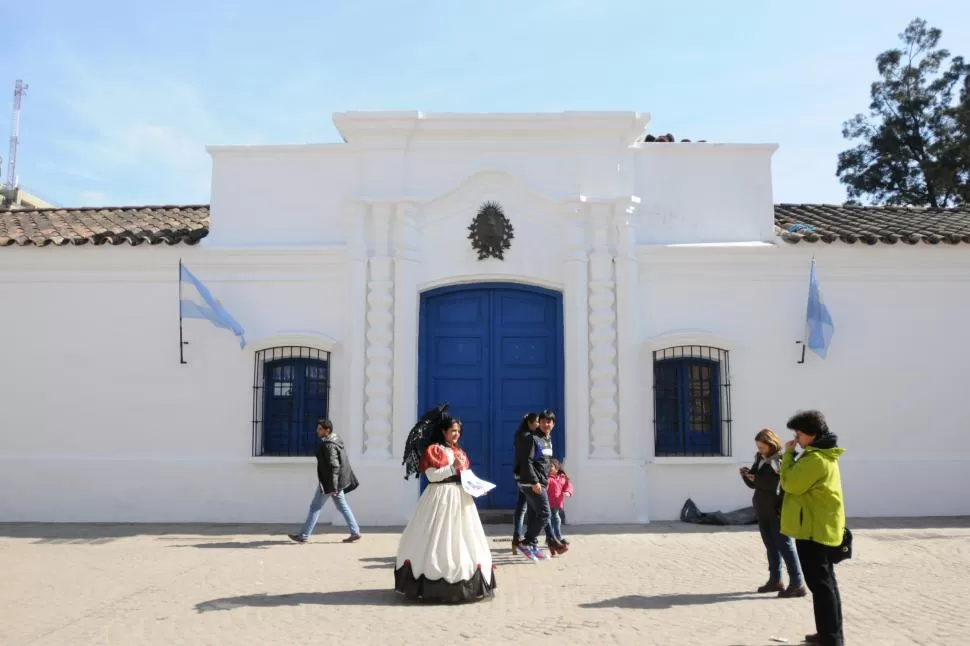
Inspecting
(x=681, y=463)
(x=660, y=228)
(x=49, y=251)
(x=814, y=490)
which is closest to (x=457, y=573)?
(x=814, y=490)

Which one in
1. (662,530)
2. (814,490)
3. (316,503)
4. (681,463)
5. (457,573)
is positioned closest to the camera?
(814,490)

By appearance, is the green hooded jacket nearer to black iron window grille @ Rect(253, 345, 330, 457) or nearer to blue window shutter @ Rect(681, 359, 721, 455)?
blue window shutter @ Rect(681, 359, 721, 455)

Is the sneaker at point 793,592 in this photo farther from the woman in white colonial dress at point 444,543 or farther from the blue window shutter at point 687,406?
the blue window shutter at point 687,406

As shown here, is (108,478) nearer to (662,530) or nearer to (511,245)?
(511,245)

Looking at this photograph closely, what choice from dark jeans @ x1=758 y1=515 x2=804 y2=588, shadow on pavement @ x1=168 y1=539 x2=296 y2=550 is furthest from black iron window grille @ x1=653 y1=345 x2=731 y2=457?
shadow on pavement @ x1=168 y1=539 x2=296 y2=550

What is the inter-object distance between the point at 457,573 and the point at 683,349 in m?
6.13

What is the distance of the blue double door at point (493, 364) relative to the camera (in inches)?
456

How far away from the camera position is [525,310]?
11930 millimetres

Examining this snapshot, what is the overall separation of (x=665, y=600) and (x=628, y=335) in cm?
501

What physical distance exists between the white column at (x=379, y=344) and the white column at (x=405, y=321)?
89 millimetres

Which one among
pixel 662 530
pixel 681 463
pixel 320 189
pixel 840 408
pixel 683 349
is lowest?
pixel 662 530

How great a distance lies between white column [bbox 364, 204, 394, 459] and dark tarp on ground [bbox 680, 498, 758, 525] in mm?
4119

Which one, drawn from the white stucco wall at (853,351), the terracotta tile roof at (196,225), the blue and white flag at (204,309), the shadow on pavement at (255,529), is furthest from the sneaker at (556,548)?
the terracotta tile roof at (196,225)

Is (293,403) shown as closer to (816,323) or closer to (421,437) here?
(421,437)
